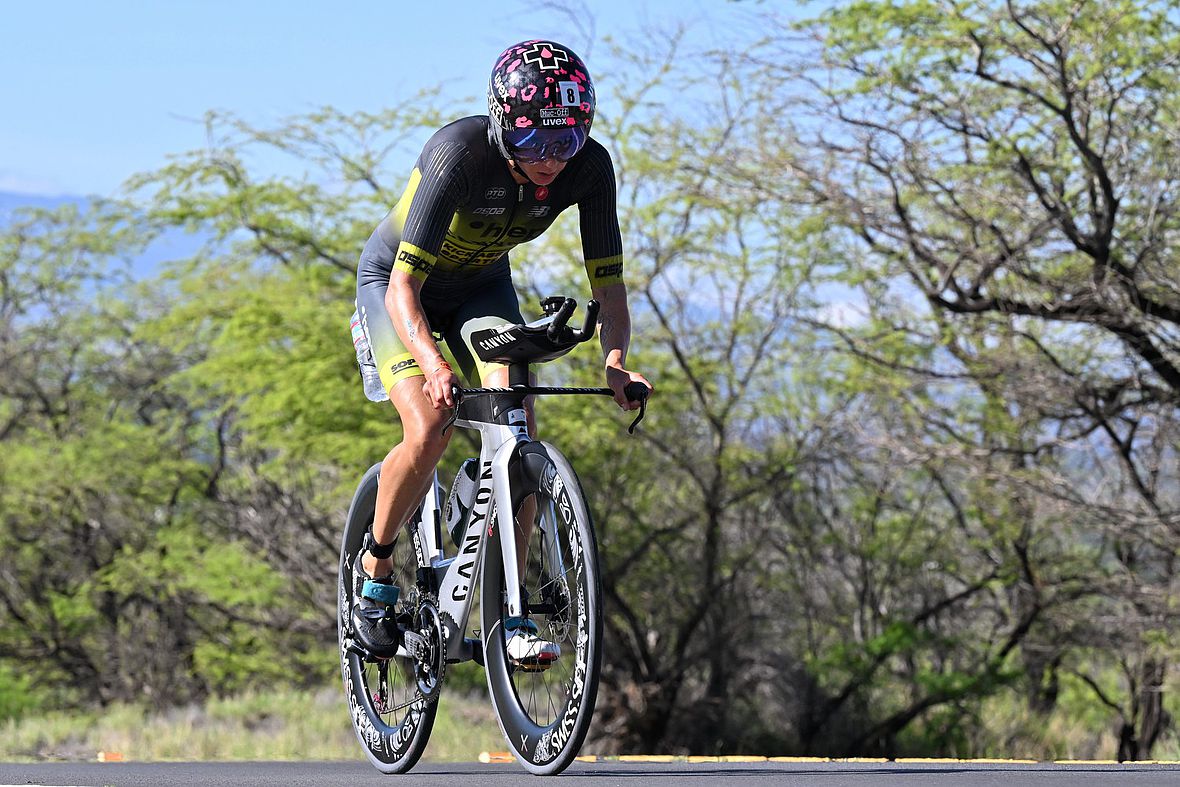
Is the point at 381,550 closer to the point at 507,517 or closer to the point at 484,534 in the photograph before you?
the point at 484,534

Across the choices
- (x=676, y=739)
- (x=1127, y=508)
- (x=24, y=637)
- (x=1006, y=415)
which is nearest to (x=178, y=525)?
(x=24, y=637)

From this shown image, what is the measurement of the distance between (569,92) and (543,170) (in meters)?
0.29

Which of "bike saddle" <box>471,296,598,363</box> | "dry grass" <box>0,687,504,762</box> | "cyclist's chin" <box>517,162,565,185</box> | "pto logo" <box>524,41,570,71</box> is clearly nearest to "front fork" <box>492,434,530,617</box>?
"bike saddle" <box>471,296,598,363</box>

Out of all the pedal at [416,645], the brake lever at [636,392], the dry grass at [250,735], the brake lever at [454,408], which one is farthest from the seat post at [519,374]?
the dry grass at [250,735]

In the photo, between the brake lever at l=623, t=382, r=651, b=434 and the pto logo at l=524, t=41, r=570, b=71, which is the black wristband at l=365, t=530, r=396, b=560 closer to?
the brake lever at l=623, t=382, r=651, b=434

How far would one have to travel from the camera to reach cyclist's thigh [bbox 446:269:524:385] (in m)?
5.49

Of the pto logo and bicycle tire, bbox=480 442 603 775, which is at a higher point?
the pto logo

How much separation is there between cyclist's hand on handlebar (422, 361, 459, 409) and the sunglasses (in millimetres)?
735

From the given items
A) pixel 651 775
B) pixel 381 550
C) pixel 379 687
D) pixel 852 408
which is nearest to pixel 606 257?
pixel 381 550

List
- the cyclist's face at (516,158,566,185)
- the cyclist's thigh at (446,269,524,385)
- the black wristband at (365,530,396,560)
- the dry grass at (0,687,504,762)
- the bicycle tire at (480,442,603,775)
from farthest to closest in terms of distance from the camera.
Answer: the dry grass at (0,687,504,762) < the black wristband at (365,530,396,560) < the cyclist's thigh at (446,269,524,385) < the cyclist's face at (516,158,566,185) < the bicycle tire at (480,442,603,775)

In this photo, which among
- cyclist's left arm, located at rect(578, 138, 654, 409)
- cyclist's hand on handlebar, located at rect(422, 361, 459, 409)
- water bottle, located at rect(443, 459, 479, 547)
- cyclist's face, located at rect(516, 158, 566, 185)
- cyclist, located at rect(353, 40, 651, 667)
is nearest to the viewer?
cyclist's hand on handlebar, located at rect(422, 361, 459, 409)

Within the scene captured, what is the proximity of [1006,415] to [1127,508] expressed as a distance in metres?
3.90

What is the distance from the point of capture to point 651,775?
5.36 metres

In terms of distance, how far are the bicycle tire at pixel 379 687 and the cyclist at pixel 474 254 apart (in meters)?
0.23
